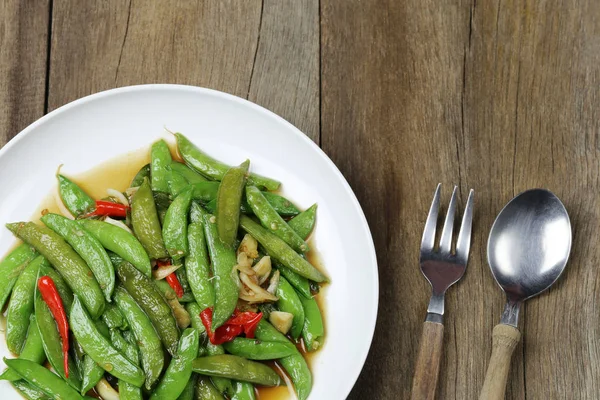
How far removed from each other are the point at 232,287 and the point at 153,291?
0.33 meters

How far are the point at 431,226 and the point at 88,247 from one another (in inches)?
60.7

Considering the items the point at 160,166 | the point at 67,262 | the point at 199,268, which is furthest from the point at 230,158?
the point at 67,262

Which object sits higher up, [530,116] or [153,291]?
[530,116]

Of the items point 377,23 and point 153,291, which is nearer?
point 153,291

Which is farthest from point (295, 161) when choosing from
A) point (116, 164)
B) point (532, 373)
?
point (532, 373)

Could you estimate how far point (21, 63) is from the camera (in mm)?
3271

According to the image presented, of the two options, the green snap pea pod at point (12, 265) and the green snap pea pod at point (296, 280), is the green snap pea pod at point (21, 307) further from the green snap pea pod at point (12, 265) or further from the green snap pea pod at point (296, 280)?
the green snap pea pod at point (296, 280)

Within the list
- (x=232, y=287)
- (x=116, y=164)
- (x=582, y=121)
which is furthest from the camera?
(x=582, y=121)

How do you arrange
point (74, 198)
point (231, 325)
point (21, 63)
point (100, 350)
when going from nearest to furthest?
1. point (100, 350)
2. point (231, 325)
3. point (74, 198)
4. point (21, 63)

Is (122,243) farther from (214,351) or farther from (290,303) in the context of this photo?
(290,303)

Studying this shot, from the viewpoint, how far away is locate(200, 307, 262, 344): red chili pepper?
263cm

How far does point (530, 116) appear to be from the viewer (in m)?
3.29

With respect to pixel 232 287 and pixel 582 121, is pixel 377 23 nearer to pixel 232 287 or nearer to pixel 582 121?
pixel 582 121

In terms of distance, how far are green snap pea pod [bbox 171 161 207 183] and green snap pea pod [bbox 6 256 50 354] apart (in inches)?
26.5
